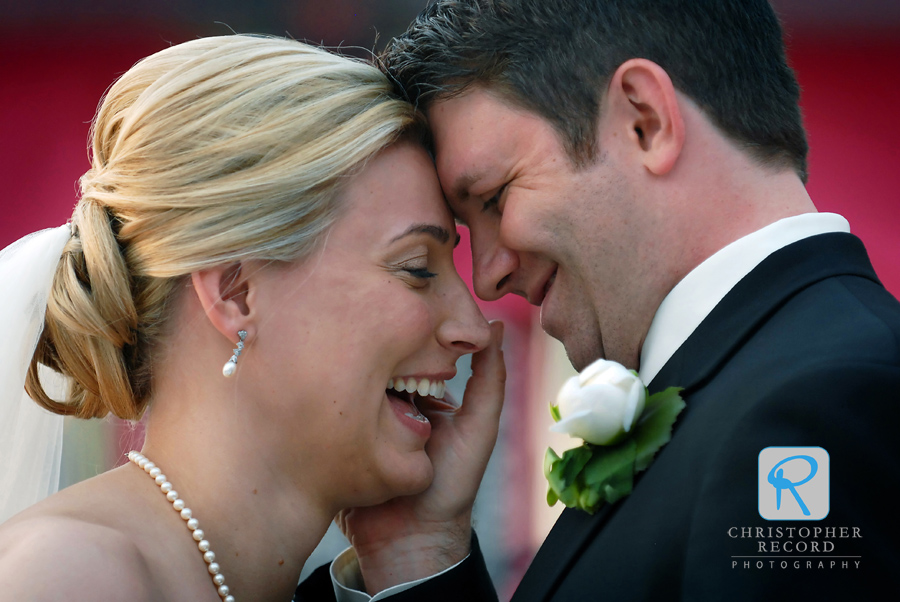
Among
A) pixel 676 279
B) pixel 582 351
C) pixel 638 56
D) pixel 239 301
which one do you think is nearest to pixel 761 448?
pixel 676 279

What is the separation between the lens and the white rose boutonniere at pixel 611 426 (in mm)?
1562

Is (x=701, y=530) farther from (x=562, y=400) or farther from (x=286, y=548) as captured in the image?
(x=286, y=548)

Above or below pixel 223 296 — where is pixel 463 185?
above

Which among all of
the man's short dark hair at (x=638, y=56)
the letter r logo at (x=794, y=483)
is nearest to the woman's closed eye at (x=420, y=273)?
the man's short dark hair at (x=638, y=56)

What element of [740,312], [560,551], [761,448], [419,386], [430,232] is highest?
[430,232]

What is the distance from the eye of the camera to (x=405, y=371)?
2.08 metres

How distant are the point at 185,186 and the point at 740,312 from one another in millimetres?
1267

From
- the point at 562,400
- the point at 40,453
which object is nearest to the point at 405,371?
the point at 562,400

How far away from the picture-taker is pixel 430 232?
208 centimetres

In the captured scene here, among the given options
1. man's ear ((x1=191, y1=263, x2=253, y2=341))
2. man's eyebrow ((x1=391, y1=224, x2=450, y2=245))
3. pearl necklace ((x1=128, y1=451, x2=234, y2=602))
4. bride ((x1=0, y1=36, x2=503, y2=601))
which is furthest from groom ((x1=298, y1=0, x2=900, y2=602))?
man's ear ((x1=191, y1=263, x2=253, y2=341))

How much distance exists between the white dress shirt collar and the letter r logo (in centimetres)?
46

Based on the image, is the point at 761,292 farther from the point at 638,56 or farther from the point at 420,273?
the point at 420,273

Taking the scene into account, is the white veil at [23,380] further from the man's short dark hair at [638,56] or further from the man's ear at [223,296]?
the man's short dark hair at [638,56]

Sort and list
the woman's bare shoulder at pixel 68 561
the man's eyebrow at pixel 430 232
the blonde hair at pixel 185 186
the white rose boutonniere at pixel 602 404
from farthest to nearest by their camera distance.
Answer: the man's eyebrow at pixel 430 232
the blonde hair at pixel 185 186
the white rose boutonniere at pixel 602 404
the woman's bare shoulder at pixel 68 561
